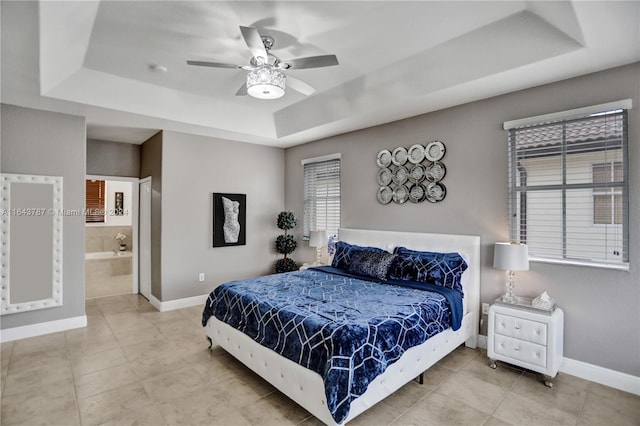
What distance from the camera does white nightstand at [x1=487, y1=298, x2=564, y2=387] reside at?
2.77 m

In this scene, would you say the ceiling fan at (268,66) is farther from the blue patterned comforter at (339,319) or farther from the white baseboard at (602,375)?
the white baseboard at (602,375)

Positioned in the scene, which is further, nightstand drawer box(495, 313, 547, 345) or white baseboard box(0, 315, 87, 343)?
white baseboard box(0, 315, 87, 343)

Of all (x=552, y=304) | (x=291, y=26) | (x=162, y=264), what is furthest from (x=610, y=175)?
(x=162, y=264)

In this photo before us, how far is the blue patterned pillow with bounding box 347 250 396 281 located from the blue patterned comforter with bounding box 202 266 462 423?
0.16 metres

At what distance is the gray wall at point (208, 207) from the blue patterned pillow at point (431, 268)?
115 inches

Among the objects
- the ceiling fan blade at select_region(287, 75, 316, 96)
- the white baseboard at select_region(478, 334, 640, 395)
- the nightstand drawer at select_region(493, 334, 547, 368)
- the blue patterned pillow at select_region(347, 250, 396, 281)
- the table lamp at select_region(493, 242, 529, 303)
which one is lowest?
the white baseboard at select_region(478, 334, 640, 395)

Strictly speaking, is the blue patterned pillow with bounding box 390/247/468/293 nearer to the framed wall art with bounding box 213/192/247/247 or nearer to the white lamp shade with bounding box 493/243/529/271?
the white lamp shade with bounding box 493/243/529/271

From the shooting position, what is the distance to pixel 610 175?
279 centimetres

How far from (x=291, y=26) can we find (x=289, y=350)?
2588 millimetres

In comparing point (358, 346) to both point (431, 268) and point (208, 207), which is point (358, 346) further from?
point (208, 207)

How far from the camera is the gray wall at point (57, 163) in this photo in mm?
3699

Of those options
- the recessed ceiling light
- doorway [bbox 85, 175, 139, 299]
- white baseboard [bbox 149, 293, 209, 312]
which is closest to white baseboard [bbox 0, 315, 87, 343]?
white baseboard [bbox 149, 293, 209, 312]

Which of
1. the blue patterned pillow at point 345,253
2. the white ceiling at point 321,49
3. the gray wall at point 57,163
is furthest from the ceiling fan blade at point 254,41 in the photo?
the gray wall at point 57,163

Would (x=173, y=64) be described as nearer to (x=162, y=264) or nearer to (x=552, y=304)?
(x=162, y=264)
